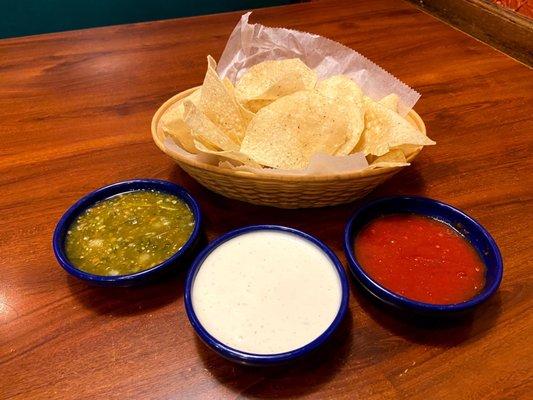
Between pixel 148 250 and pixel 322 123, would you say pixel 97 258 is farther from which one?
pixel 322 123

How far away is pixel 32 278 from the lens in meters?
1.12

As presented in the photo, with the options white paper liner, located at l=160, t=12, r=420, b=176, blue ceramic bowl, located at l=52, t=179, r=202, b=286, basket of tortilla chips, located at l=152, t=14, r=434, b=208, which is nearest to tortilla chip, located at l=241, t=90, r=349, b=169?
basket of tortilla chips, located at l=152, t=14, r=434, b=208

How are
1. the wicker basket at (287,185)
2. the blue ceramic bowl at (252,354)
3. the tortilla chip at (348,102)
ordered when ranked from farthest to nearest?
the tortilla chip at (348,102), the wicker basket at (287,185), the blue ceramic bowl at (252,354)

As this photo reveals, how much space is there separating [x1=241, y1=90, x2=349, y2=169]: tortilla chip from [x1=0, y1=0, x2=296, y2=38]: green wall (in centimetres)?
308

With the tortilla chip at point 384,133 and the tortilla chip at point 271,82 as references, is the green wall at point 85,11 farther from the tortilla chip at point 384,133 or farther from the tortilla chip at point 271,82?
the tortilla chip at point 384,133

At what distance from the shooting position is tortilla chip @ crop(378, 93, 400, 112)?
139 cm

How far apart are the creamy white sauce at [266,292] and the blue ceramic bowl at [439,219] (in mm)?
72

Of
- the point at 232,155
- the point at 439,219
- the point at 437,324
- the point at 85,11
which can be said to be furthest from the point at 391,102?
the point at 85,11

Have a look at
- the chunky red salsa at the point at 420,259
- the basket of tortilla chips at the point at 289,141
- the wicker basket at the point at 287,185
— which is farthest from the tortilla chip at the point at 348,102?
the chunky red salsa at the point at 420,259

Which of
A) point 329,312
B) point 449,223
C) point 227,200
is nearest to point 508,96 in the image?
point 449,223

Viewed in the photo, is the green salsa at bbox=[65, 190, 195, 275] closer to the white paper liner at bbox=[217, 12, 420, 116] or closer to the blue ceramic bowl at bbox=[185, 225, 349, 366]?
the blue ceramic bowl at bbox=[185, 225, 349, 366]

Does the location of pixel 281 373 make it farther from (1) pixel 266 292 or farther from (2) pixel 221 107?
(2) pixel 221 107

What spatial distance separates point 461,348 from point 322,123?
2.10 ft

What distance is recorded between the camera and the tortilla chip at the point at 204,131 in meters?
1.14
